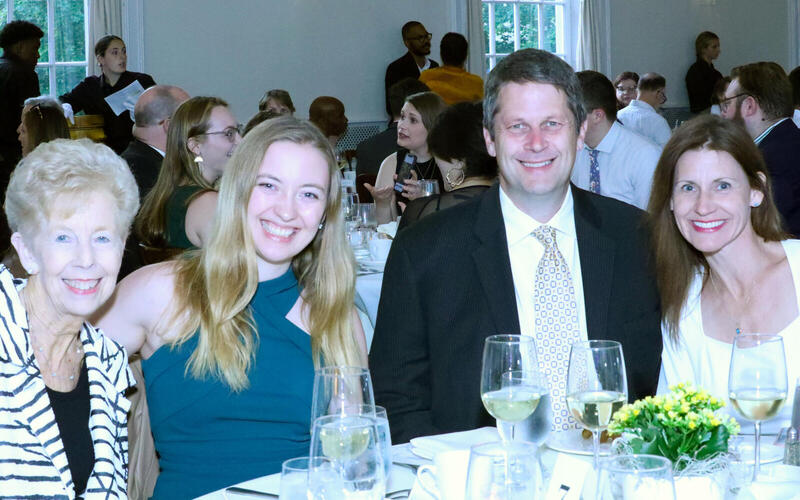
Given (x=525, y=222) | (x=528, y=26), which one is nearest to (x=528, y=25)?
(x=528, y=26)

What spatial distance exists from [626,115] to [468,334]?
658 cm

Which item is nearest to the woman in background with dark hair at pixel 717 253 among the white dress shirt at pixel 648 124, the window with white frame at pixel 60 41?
the white dress shirt at pixel 648 124

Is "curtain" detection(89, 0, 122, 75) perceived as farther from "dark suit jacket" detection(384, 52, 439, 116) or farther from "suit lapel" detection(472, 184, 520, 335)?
"suit lapel" detection(472, 184, 520, 335)

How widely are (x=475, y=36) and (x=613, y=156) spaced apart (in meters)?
5.69

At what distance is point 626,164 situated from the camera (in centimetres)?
518

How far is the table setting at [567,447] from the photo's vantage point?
109 cm

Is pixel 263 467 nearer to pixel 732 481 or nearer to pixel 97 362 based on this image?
pixel 97 362

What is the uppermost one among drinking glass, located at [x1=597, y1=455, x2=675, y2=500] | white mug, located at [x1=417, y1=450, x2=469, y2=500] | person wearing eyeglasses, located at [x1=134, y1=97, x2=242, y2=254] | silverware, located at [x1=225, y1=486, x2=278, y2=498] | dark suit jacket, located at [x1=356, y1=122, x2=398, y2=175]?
dark suit jacket, located at [x1=356, y1=122, x2=398, y2=175]

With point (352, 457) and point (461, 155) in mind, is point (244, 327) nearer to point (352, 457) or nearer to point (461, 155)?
point (352, 457)

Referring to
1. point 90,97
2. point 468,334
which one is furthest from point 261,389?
point 90,97

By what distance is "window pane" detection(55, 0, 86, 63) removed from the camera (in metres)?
8.57

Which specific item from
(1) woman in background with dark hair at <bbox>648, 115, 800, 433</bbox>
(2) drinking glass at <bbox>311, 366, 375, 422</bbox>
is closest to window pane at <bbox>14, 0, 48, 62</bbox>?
(1) woman in background with dark hair at <bbox>648, 115, 800, 433</bbox>

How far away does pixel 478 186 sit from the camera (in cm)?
374

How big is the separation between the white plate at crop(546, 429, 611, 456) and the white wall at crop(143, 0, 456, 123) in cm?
774
